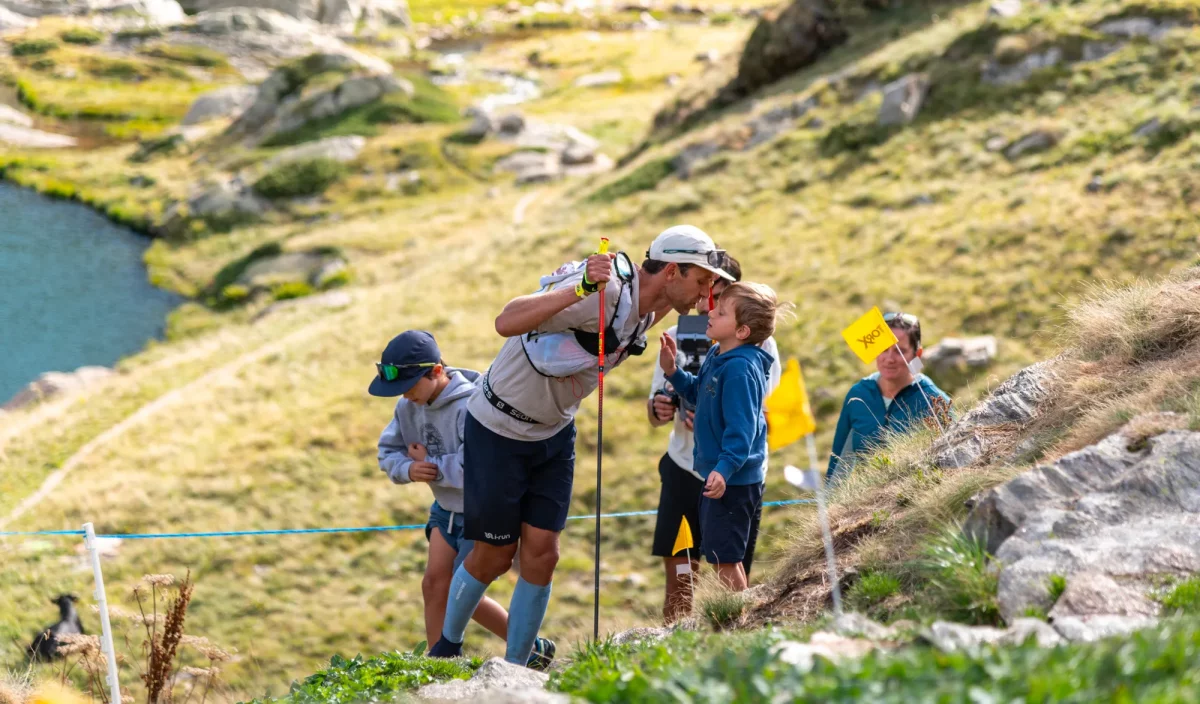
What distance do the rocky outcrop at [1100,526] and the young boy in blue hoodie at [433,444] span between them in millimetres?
3004

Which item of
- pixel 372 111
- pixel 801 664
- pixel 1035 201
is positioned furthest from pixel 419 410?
pixel 372 111

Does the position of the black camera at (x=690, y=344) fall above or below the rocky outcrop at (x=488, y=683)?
above

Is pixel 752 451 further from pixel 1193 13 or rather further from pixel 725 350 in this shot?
pixel 1193 13

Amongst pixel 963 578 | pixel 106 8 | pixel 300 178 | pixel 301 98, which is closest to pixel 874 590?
pixel 963 578

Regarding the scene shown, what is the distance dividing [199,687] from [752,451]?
5903 mm

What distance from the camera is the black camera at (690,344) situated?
6.65m

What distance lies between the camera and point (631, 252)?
21.1 meters

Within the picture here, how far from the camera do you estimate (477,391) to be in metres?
5.63

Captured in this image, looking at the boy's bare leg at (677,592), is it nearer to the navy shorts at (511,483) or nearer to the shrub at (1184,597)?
the navy shorts at (511,483)

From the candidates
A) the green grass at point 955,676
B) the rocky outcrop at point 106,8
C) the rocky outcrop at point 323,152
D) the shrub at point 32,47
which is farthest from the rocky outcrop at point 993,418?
the rocky outcrop at point 106,8

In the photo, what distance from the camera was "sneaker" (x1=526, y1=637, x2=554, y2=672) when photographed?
226 inches

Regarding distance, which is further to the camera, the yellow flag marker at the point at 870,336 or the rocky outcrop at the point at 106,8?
the rocky outcrop at the point at 106,8

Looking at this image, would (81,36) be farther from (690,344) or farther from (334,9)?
(690,344)

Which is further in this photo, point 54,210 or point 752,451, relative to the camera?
point 54,210
